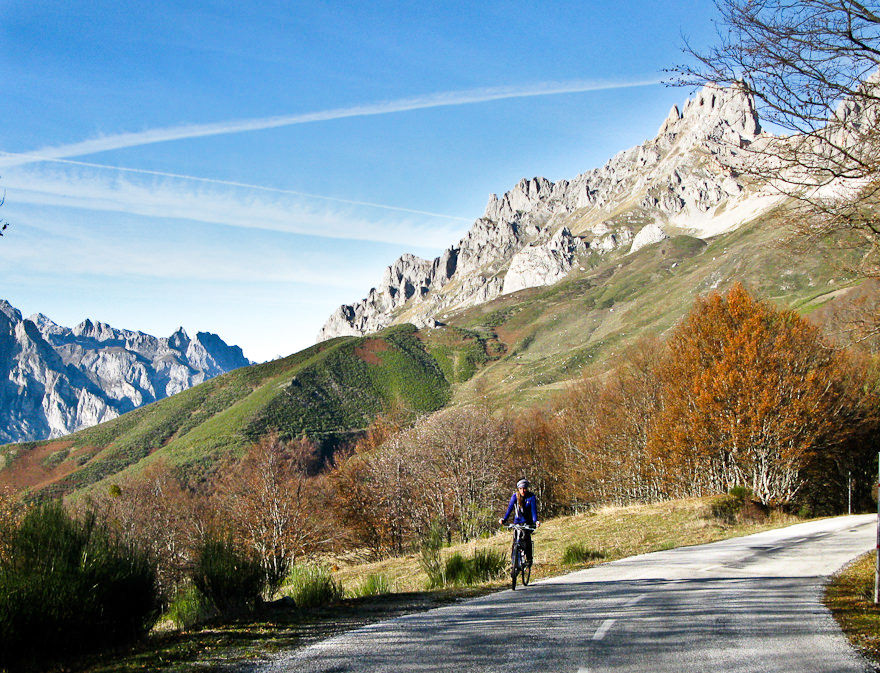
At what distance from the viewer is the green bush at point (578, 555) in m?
15.9

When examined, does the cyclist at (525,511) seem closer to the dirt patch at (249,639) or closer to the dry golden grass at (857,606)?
the dirt patch at (249,639)

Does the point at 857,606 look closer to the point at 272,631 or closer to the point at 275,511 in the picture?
the point at 272,631

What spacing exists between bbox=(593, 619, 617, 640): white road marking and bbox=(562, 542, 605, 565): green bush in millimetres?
8491

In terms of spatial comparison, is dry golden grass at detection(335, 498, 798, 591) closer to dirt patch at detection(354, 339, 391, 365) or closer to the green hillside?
the green hillside

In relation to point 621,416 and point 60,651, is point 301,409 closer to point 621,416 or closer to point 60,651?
point 621,416

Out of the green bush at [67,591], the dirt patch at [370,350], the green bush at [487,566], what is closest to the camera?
the green bush at [67,591]

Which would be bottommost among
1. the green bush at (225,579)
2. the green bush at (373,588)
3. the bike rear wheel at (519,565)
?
the green bush at (373,588)

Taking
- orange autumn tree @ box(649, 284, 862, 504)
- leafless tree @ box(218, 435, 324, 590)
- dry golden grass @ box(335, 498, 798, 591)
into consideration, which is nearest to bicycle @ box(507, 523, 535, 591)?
dry golden grass @ box(335, 498, 798, 591)

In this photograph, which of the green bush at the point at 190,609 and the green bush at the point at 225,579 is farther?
the green bush at the point at 225,579

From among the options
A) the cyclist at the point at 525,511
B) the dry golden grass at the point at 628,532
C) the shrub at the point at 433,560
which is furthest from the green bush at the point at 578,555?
the cyclist at the point at 525,511

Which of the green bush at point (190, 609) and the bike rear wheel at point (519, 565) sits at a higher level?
the green bush at point (190, 609)

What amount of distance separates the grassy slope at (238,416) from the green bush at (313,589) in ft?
311

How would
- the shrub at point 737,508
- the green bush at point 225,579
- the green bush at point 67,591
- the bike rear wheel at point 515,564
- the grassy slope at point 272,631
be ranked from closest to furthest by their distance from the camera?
the grassy slope at point 272,631 < the green bush at point 67,591 < the green bush at point 225,579 < the bike rear wheel at point 515,564 < the shrub at point 737,508

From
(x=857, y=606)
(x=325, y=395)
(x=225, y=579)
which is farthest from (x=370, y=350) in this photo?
(x=857, y=606)
